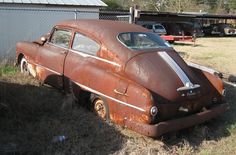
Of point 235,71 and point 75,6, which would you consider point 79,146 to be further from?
point 75,6

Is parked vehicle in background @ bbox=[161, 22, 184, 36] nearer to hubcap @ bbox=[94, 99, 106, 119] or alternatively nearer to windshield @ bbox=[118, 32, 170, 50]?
windshield @ bbox=[118, 32, 170, 50]

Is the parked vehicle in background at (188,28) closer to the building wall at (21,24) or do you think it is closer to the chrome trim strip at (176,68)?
the building wall at (21,24)

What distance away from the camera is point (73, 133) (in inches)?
249

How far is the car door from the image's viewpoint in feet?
26.2

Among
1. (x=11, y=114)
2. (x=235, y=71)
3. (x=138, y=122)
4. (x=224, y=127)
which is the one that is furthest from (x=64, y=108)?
(x=235, y=71)

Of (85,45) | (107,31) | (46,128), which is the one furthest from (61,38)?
(46,128)

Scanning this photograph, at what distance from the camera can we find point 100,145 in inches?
240

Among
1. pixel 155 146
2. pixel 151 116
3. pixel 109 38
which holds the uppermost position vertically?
pixel 109 38

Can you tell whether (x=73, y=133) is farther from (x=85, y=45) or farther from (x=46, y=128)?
(x=85, y=45)

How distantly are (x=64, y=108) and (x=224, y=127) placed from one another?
2939 millimetres

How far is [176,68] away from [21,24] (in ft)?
23.8

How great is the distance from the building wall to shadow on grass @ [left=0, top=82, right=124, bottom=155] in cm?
497

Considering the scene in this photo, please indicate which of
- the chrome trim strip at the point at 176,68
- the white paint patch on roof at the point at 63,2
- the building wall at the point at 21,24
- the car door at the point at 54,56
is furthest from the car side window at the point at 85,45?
the white paint patch on roof at the point at 63,2

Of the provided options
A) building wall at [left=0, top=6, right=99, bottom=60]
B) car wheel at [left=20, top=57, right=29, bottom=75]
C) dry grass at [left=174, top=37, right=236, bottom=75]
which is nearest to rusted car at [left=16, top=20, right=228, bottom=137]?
car wheel at [left=20, top=57, right=29, bottom=75]
